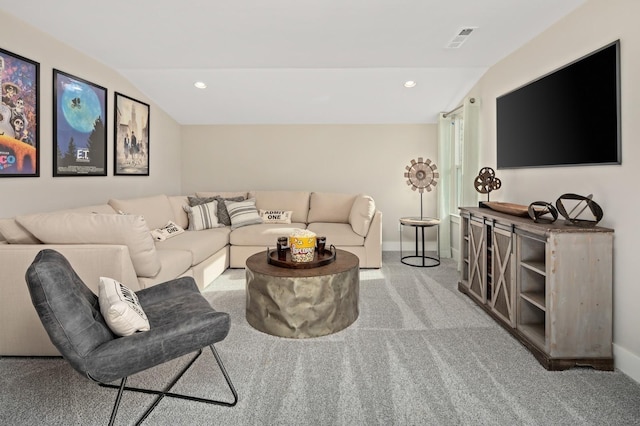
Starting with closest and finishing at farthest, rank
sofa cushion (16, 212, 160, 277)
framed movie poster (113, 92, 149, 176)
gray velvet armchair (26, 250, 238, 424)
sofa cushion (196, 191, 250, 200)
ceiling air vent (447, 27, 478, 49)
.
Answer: gray velvet armchair (26, 250, 238, 424) < sofa cushion (16, 212, 160, 277) < ceiling air vent (447, 27, 478, 49) < framed movie poster (113, 92, 149, 176) < sofa cushion (196, 191, 250, 200)

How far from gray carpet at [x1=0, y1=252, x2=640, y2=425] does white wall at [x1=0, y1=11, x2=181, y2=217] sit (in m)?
1.35

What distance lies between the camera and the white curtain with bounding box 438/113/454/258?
526cm

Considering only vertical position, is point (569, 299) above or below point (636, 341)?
above

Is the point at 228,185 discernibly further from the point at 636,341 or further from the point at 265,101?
the point at 636,341

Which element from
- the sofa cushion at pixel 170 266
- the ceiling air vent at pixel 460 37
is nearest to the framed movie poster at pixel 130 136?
the sofa cushion at pixel 170 266

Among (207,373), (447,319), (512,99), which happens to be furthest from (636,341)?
(207,373)

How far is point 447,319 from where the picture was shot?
9.69 feet

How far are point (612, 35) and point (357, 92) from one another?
291 cm

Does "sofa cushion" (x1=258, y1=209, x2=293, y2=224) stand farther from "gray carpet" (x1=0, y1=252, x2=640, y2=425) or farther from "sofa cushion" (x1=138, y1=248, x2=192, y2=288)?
"gray carpet" (x1=0, y1=252, x2=640, y2=425)

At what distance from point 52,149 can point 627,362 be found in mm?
4502

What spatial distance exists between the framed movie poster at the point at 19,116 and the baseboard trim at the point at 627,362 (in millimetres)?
4300

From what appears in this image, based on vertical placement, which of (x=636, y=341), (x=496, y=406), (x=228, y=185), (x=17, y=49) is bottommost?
(x=496, y=406)

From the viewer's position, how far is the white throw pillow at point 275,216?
515cm

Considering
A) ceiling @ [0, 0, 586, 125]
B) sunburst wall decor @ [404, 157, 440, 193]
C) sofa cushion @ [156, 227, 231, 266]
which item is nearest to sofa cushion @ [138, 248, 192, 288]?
sofa cushion @ [156, 227, 231, 266]
